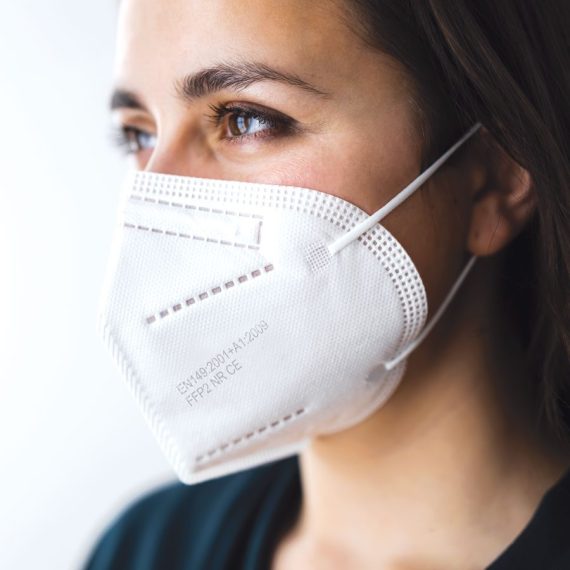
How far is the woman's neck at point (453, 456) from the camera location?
4.54 feet

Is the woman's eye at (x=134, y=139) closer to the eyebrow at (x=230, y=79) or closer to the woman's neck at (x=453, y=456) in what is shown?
the eyebrow at (x=230, y=79)

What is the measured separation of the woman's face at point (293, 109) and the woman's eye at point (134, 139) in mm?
291

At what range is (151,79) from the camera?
1331 mm

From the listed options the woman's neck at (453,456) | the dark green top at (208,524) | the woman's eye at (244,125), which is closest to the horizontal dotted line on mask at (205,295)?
the woman's eye at (244,125)

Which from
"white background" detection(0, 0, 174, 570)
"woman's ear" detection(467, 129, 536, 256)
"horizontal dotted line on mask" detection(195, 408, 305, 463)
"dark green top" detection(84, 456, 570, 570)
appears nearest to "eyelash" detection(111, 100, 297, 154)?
"woman's ear" detection(467, 129, 536, 256)

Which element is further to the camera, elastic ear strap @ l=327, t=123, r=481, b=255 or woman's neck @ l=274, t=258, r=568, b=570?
woman's neck @ l=274, t=258, r=568, b=570

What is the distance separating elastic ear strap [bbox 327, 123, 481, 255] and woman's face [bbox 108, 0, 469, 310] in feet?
0.04

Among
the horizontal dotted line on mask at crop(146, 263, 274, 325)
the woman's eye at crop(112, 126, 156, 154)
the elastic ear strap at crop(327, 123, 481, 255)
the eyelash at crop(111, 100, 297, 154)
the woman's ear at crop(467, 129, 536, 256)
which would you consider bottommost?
the woman's ear at crop(467, 129, 536, 256)

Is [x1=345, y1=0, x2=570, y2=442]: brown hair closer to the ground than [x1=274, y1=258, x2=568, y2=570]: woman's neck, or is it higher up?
higher up

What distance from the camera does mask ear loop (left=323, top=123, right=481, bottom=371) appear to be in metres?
1.25

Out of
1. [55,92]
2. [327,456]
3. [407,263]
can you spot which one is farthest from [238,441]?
[55,92]

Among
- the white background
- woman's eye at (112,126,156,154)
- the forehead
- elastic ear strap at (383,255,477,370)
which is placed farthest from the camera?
the white background

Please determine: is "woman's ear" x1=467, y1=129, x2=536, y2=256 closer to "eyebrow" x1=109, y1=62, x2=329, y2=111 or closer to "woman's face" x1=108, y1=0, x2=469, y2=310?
"woman's face" x1=108, y1=0, x2=469, y2=310

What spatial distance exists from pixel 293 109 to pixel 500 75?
11.7 inches
